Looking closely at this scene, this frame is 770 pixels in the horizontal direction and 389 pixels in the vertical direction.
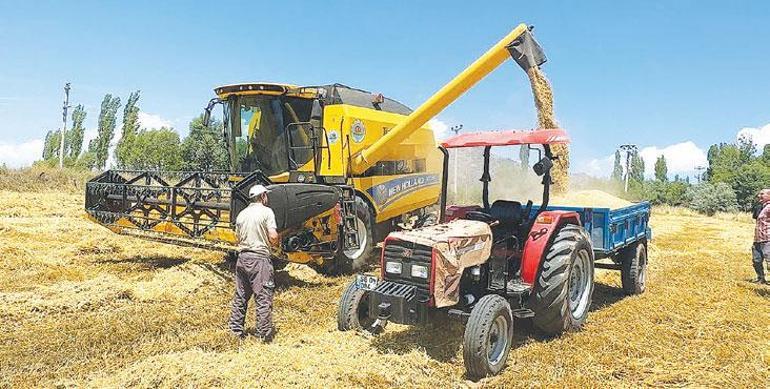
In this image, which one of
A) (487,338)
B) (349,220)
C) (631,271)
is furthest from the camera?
(349,220)

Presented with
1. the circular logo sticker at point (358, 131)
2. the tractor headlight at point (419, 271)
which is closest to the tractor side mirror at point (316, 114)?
the circular logo sticker at point (358, 131)

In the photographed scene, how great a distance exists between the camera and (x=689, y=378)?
15.2 feet

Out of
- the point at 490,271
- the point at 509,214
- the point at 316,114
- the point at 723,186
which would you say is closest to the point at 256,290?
the point at 490,271

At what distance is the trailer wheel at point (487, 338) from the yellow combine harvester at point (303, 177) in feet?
11.1

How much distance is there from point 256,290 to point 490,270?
2187 mm

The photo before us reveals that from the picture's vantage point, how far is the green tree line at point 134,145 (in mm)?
41094

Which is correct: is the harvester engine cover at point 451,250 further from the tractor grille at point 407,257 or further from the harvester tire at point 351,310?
the harvester tire at point 351,310

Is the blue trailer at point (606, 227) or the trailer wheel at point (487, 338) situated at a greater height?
the blue trailer at point (606, 227)

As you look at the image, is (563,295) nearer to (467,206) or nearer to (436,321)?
(436,321)

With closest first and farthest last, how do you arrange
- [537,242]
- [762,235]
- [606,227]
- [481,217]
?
[537,242] < [481,217] < [606,227] < [762,235]

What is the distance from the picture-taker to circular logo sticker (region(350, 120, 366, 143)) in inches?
375

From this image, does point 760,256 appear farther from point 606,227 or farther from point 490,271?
point 490,271

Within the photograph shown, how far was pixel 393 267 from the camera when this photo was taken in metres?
4.85

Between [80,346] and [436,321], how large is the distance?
3.29 m
